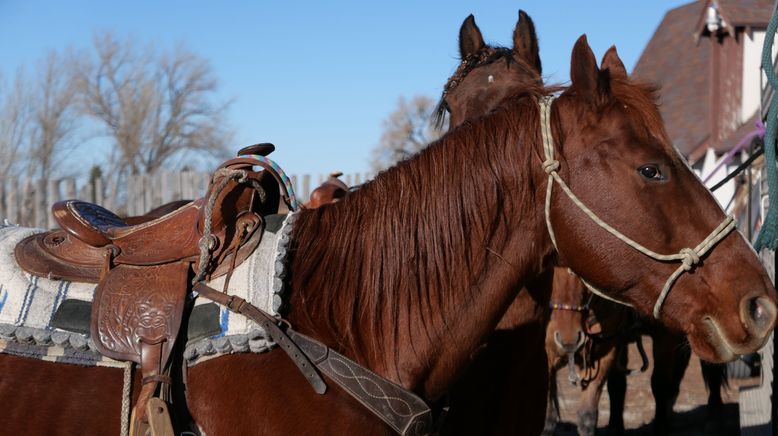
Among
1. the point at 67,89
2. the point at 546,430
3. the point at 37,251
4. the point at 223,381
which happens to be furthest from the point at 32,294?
the point at 67,89

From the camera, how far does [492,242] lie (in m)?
2.18

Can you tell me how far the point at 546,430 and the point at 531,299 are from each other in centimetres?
232

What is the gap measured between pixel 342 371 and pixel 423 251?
404mm

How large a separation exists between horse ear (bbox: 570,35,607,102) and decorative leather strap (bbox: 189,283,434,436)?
3.18ft

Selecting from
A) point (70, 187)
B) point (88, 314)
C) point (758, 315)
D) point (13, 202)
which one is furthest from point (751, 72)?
point (88, 314)

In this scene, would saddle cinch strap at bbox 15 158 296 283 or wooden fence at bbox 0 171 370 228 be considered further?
wooden fence at bbox 0 171 370 228

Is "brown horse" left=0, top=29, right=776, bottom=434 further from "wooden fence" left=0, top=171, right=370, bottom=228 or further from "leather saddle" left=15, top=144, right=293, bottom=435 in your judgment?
"wooden fence" left=0, top=171, right=370, bottom=228

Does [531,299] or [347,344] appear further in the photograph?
[531,299]

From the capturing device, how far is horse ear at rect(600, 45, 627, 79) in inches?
88.3

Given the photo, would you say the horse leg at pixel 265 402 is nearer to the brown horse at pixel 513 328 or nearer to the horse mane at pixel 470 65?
the brown horse at pixel 513 328

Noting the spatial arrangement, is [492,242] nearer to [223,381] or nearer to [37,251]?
[223,381]

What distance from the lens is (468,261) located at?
2180 mm

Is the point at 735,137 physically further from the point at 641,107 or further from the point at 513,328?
the point at 641,107

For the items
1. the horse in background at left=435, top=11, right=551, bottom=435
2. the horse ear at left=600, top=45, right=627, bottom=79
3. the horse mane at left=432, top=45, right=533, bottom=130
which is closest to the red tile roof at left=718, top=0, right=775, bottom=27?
the horse mane at left=432, top=45, right=533, bottom=130
